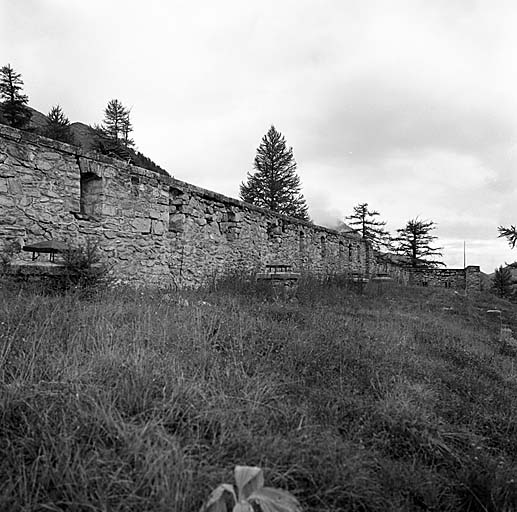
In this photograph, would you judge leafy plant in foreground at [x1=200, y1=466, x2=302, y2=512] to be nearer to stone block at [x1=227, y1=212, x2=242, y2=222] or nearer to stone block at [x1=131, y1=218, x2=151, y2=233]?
stone block at [x1=131, y1=218, x2=151, y2=233]

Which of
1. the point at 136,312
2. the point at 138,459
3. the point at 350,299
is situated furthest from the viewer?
the point at 350,299

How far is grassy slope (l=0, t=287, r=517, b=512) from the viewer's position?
6.32 feet

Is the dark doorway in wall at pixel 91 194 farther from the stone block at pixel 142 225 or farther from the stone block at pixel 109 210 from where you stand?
the stone block at pixel 142 225

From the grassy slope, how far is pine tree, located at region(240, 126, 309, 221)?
1275 inches

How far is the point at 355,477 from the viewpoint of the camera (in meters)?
2.11

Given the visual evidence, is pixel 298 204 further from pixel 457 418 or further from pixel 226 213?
pixel 457 418

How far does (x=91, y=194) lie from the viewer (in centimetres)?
707

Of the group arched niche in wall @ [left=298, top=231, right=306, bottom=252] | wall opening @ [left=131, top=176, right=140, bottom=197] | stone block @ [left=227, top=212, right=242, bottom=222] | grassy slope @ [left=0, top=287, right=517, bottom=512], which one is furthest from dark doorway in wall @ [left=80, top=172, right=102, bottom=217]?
arched niche in wall @ [left=298, top=231, right=306, bottom=252]

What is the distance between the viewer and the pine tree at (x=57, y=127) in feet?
76.4

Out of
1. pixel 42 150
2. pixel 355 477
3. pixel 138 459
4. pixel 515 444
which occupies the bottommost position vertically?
pixel 515 444

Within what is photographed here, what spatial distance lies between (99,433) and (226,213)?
8.39 metres

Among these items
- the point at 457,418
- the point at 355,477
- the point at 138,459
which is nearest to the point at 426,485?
the point at 355,477

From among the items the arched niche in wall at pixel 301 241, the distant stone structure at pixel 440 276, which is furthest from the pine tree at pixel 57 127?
the distant stone structure at pixel 440 276

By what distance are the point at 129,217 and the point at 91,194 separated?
0.79 metres
